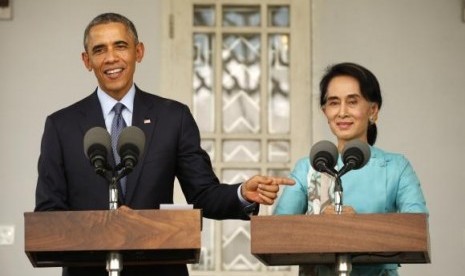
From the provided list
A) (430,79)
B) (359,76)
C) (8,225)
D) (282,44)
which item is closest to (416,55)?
(430,79)

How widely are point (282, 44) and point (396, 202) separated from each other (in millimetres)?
3296

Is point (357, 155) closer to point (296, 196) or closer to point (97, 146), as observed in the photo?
point (296, 196)

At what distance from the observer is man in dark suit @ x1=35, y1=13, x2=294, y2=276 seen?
4367 mm

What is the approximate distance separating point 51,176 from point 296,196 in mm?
800

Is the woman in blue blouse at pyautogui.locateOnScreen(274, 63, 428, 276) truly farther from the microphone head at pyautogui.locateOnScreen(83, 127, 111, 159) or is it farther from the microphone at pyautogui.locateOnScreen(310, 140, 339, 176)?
the microphone head at pyautogui.locateOnScreen(83, 127, 111, 159)

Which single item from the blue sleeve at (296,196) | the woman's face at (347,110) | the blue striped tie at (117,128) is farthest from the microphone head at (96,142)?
the woman's face at (347,110)

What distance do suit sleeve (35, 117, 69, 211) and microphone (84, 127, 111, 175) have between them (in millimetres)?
367

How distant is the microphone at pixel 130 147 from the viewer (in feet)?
13.1

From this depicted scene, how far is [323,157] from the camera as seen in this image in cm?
411

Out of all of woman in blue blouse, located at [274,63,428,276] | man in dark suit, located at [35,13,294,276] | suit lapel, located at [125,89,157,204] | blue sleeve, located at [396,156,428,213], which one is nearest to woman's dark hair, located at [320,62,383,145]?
woman in blue blouse, located at [274,63,428,276]

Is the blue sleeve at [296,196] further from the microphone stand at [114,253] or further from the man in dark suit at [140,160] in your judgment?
the microphone stand at [114,253]

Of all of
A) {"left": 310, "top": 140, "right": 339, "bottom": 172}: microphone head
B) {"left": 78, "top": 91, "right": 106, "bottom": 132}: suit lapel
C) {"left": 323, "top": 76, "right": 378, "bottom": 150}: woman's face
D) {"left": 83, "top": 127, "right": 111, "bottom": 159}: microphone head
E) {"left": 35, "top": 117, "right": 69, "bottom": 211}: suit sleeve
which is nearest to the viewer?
{"left": 83, "top": 127, "right": 111, "bottom": 159}: microphone head

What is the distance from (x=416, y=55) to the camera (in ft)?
25.3

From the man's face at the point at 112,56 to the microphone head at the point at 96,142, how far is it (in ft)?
1.58
